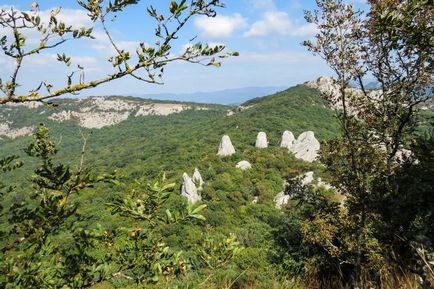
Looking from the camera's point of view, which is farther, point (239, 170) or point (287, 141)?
point (287, 141)

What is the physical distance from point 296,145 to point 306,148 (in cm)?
298

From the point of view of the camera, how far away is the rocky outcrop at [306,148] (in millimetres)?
72438

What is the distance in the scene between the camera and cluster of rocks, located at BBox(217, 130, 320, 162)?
72688 millimetres

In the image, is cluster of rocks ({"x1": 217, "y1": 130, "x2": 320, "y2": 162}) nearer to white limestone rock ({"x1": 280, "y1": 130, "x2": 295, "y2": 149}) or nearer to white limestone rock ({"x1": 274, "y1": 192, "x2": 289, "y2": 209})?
white limestone rock ({"x1": 280, "y1": 130, "x2": 295, "y2": 149})

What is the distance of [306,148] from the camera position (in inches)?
2859

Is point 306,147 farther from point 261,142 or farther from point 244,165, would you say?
point 244,165

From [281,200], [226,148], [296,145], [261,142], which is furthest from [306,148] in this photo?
[281,200]

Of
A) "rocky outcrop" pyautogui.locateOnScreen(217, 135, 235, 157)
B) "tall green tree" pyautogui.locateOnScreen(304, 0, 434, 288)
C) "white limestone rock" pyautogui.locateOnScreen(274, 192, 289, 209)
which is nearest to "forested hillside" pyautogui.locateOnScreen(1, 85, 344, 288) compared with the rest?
"white limestone rock" pyautogui.locateOnScreen(274, 192, 289, 209)

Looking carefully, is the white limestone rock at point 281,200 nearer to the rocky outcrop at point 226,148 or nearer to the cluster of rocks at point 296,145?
the cluster of rocks at point 296,145

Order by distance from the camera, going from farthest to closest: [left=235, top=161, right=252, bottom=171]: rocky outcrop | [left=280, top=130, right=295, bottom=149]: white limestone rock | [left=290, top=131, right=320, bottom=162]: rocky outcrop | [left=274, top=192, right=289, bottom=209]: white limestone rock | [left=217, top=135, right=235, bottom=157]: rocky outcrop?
[left=280, top=130, right=295, bottom=149]: white limestone rock, [left=217, top=135, right=235, bottom=157]: rocky outcrop, [left=290, top=131, right=320, bottom=162]: rocky outcrop, [left=235, top=161, right=252, bottom=171]: rocky outcrop, [left=274, top=192, right=289, bottom=209]: white limestone rock

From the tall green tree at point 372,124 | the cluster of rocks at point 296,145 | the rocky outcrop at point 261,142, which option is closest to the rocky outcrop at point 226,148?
the cluster of rocks at point 296,145

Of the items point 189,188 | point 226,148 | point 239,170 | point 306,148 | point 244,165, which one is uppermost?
point 306,148

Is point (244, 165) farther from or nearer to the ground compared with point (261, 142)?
nearer to the ground

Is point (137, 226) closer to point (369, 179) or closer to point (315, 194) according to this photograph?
point (369, 179)
